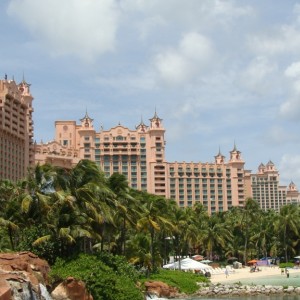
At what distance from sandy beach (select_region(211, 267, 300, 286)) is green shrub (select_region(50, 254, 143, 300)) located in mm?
30103

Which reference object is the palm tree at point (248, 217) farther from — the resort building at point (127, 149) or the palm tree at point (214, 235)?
the resort building at point (127, 149)

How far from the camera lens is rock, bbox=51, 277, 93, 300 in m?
37.5

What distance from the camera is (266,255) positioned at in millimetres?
110812

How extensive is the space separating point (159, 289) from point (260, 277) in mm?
29406

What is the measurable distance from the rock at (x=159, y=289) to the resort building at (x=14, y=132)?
3651 inches

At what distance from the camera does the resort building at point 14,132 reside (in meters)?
142

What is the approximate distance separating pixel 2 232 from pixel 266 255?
→ 7246 cm

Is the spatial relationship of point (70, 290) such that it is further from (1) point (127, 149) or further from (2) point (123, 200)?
(1) point (127, 149)

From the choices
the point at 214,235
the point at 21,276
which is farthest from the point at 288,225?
the point at 21,276

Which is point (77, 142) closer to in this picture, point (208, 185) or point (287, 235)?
point (208, 185)

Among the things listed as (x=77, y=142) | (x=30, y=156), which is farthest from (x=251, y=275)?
(x=77, y=142)

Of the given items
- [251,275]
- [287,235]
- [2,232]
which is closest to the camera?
[2,232]

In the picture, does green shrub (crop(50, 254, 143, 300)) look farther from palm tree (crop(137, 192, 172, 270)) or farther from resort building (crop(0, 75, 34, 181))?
resort building (crop(0, 75, 34, 181))

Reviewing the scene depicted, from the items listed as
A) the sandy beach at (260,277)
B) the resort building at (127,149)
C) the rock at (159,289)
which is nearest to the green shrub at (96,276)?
the rock at (159,289)
